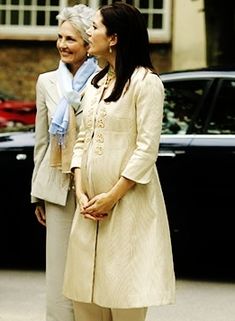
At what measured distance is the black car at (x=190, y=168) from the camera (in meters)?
8.00

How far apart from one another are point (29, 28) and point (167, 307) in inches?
519

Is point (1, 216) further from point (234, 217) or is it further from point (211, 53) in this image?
point (211, 53)

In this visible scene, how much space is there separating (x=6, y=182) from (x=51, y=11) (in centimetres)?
1235

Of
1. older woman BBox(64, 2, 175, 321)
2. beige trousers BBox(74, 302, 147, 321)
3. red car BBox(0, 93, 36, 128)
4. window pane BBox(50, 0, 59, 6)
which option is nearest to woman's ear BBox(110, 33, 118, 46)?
older woman BBox(64, 2, 175, 321)

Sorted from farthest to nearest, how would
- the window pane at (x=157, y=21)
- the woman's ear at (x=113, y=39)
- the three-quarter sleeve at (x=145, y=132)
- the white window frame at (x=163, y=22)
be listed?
the window pane at (x=157, y=21) < the white window frame at (x=163, y=22) < the woman's ear at (x=113, y=39) < the three-quarter sleeve at (x=145, y=132)

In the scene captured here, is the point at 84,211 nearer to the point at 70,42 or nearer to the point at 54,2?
the point at 70,42

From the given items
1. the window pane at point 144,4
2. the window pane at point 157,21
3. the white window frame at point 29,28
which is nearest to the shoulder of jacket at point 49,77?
the white window frame at point 29,28

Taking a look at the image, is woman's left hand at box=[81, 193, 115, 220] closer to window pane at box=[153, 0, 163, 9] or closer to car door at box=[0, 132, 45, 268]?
car door at box=[0, 132, 45, 268]

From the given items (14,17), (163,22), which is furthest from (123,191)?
(14,17)

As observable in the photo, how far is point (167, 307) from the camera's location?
7.43m

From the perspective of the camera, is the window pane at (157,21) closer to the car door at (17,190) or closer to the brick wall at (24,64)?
the brick wall at (24,64)

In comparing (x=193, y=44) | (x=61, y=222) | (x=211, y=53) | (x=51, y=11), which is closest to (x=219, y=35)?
(x=211, y=53)

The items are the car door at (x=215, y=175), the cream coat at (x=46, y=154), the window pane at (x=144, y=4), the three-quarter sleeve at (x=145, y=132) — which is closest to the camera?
the three-quarter sleeve at (x=145, y=132)

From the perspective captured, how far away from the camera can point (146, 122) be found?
→ 4742mm
